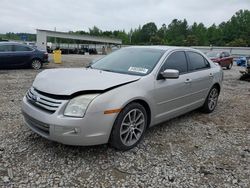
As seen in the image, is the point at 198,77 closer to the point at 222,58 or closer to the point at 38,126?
the point at 38,126

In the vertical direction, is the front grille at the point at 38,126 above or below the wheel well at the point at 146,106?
below

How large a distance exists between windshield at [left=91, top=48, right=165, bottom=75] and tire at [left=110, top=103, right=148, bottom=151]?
2.22 ft

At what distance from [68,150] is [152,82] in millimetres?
1586

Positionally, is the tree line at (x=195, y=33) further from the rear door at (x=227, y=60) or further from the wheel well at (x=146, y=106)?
the wheel well at (x=146, y=106)

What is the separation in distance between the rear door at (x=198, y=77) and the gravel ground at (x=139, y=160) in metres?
0.64

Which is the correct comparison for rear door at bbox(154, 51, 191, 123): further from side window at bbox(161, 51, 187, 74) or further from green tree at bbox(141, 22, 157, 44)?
green tree at bbox(141, 22, 157, 44)

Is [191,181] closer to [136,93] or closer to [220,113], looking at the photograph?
[136,93]

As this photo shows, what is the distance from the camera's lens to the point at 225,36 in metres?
80.9

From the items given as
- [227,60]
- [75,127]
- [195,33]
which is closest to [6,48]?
[75,127]

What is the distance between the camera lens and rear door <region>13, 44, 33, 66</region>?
1254 centimetres

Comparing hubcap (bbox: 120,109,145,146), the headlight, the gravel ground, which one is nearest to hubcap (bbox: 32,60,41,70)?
the gravel ground

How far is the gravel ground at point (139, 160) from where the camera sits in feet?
10.1

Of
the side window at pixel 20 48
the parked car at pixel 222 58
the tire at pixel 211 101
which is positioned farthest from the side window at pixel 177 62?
the parked car at pixel 222 58

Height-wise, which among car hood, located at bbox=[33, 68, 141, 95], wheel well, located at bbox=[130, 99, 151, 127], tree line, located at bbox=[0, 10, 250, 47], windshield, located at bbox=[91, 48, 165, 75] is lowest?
wheel well, located at bbox=[130, 99, 151, 127]
